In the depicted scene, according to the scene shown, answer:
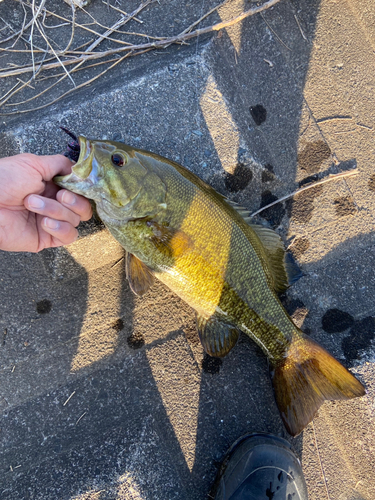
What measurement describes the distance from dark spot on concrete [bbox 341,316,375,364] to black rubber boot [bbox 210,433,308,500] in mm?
1144

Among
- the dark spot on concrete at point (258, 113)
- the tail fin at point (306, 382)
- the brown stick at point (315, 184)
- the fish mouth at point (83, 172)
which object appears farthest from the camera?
the dark spot on concrete at point (258, 113)

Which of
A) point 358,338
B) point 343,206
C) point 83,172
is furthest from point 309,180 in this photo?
point 83,172

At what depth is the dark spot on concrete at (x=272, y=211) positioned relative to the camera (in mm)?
3338

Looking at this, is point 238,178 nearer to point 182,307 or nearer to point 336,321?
point 182,307

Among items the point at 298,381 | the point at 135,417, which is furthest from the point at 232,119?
the point at 135,417

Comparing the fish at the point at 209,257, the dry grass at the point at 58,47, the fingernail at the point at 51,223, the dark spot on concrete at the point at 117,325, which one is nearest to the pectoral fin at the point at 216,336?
the fish at the point at 209,257

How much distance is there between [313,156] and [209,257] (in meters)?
1.80

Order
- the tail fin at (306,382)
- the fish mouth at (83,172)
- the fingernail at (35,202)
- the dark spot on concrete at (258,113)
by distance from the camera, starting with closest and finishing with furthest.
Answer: the fish mouth at (83,172) → the fingernail at (35,202) → the tail fin at (306,382) → the dark spot on concrete at (258,113)

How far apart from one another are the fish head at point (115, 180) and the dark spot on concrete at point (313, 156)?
1771 millimetres

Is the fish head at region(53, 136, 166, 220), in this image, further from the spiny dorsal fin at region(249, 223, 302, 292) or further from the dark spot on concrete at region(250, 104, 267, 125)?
the dark spot on concrete at region(250, 104, 267, 125)

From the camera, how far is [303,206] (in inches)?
134

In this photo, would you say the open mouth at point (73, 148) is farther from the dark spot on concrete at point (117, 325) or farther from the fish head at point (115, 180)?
the dark spot on concrete at point (117, 325)

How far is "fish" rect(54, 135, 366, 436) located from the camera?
97.0 inches

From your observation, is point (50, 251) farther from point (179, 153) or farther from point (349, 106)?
point (349, 106)
